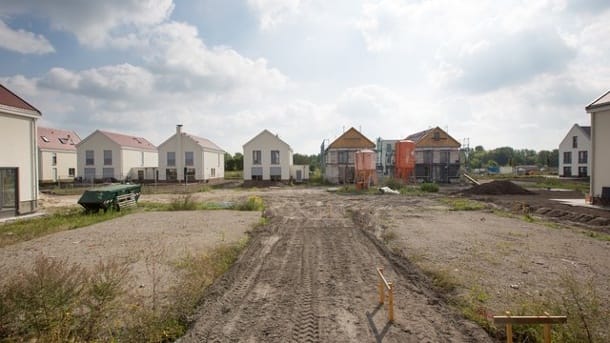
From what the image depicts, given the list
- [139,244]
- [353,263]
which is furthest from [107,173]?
[353,263]

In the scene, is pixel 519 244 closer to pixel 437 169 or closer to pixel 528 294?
pixel 528 294

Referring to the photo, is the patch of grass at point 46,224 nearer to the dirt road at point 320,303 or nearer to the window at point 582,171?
the dirt road at point 320,303

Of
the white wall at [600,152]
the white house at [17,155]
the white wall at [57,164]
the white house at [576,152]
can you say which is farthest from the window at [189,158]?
the white house at [576,152]

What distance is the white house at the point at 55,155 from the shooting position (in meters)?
42.9

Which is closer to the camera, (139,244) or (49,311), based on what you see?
(49,311)

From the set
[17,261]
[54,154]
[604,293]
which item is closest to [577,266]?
[604,293]

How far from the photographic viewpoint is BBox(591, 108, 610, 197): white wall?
57.3 feet

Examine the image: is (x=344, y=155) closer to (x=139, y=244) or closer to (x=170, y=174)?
(x=170, y=174)

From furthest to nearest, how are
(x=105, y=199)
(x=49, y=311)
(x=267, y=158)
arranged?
(x=267, y=158) → (x=105, y=199) → (x=49, y=311)

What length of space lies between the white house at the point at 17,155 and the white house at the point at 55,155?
103 feet

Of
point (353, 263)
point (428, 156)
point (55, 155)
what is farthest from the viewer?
point (55, 155)

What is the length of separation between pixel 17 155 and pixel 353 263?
17.1m

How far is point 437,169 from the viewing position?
42.8 meters

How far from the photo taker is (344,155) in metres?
42.4
